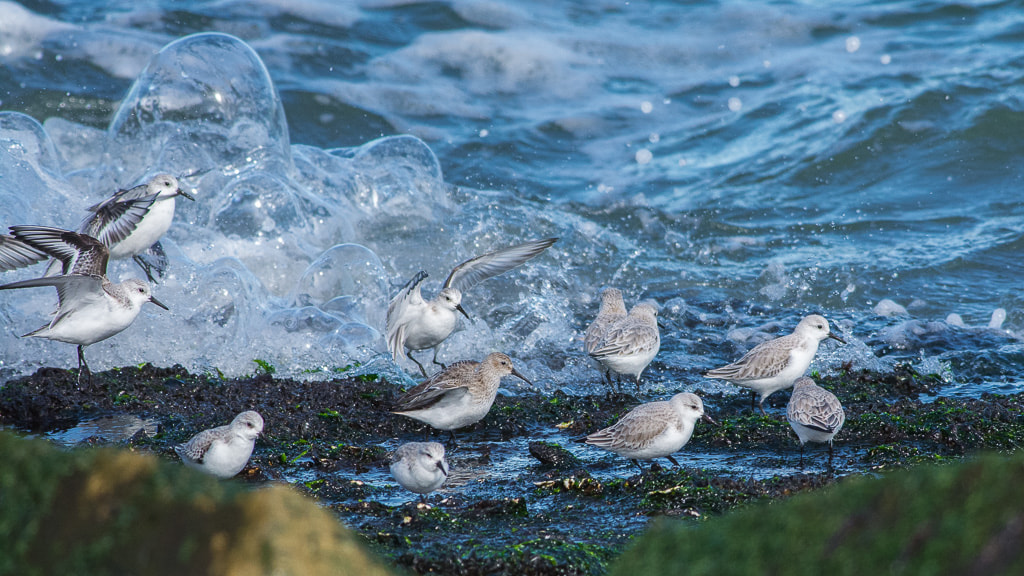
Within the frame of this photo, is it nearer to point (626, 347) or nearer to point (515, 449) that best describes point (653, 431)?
point (515, 449)

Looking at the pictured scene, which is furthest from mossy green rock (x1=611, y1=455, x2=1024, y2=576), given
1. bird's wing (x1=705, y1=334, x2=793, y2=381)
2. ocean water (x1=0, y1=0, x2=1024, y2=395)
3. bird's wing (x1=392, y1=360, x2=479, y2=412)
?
ocean water (x1=0, y1=0, x2=1024, y2=395)

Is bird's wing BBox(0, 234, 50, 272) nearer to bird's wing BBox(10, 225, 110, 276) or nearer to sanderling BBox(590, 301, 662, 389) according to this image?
bird's wing BBox(10, 225, 110, 276)

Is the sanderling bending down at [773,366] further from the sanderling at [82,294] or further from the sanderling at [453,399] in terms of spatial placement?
the sanderling at [82,294]

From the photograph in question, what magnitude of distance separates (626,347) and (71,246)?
5185 mm

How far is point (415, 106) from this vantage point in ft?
69.8

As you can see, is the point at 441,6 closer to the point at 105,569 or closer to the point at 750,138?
the point at 750,138

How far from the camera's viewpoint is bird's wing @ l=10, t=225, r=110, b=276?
8.26 m

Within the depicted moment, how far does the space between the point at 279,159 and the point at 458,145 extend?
5.63 metres

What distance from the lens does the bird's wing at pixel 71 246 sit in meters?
8.26

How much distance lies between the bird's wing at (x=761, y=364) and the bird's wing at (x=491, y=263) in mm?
2231

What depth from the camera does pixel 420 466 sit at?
19.3 ft

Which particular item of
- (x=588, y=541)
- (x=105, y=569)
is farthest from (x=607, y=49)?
(x=105, y=569)

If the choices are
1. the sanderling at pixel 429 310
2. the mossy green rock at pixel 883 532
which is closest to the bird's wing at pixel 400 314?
the sanderling at pixel 429 310

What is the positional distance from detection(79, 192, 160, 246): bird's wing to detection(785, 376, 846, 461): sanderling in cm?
628
